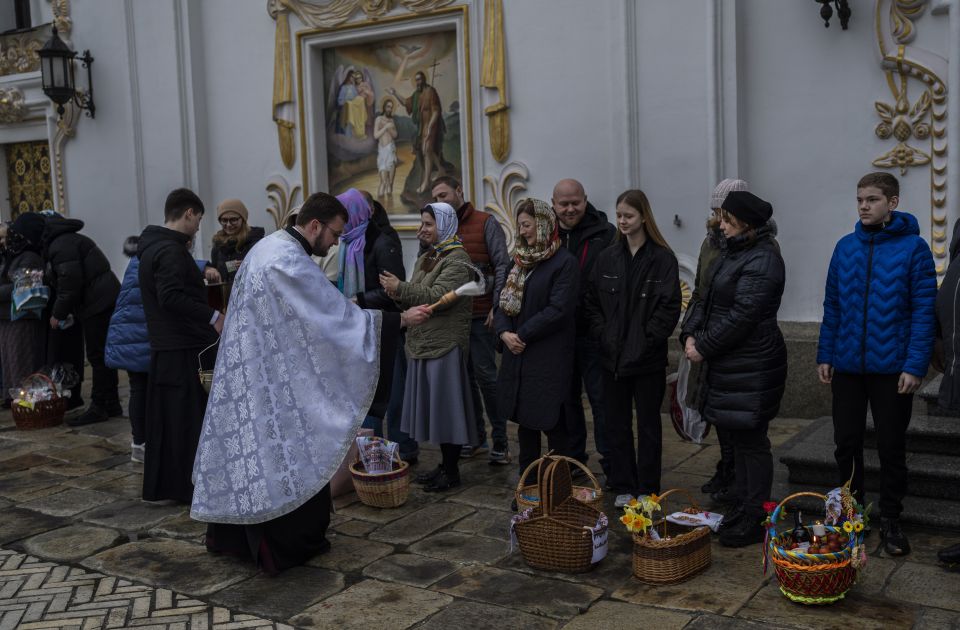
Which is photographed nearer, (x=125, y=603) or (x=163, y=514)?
(x=125, y=603)

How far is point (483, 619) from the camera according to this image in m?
4.29

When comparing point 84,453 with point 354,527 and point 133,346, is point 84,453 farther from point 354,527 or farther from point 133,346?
point 354,527

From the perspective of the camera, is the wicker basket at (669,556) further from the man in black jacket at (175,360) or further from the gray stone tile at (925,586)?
the man in black jacket at (175,360)

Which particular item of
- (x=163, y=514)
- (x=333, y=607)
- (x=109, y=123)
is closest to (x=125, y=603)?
(x=333, y=607)

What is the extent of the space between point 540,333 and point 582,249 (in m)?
0.85

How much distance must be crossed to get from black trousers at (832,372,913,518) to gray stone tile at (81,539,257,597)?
2953 millimetres

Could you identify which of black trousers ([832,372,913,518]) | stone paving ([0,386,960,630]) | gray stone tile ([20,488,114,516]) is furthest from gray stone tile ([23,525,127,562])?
black trousers ([832,372,913,518])

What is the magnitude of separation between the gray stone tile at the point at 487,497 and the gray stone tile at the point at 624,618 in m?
1.45

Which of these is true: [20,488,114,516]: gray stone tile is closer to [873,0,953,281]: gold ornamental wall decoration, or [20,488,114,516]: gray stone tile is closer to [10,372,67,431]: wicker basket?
[10,372,67,431]: wicker basket

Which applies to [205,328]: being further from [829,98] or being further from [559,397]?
[829,98]

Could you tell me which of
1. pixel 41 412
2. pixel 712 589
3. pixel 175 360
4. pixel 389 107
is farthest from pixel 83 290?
pixel 712 589

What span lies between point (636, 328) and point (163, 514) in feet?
9.71

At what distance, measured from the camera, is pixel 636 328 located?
17.8ft

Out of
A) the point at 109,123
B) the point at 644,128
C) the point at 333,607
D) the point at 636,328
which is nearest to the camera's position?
the point at 333,607
